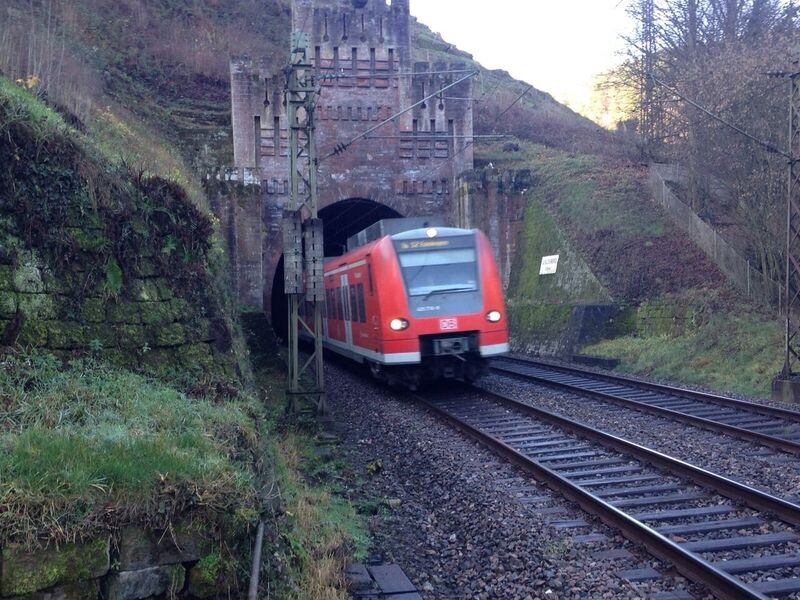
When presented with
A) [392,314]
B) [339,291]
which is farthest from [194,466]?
[339,291]

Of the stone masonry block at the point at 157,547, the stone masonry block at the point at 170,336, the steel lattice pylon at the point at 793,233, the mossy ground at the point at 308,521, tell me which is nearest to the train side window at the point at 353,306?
the mossy ground at the point at 308,521

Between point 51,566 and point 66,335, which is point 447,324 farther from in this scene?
point 51,566

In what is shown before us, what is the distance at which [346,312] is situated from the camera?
17.5 meters

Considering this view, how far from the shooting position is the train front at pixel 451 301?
45.8 ft

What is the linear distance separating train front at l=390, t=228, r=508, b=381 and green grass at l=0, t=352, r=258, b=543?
7243 millimetres

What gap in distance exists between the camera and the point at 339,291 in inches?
720

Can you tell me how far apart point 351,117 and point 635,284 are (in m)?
9.91

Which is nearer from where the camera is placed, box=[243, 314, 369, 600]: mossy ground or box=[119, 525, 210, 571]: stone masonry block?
box=[119, 525, 210, 571]: stone masonry block

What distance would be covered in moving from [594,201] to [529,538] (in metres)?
20.5

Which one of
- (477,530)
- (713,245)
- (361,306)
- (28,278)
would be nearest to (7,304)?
(28,278)

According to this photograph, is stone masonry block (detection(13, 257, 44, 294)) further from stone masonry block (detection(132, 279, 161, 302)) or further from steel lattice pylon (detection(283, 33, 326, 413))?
steel lattice pylon (detection(283, 33, 326, 413))

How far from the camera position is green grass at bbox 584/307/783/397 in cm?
1567

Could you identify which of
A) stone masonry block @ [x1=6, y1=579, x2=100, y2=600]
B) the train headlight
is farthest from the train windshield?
stone masonry block @ [x1=6, y1=579, x2=100, y2=600]

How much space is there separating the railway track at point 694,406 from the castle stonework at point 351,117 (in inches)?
365
